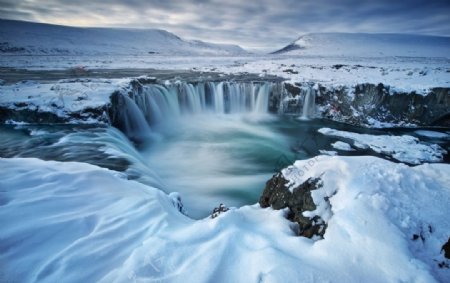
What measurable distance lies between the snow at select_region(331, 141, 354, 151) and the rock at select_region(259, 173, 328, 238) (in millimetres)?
9767

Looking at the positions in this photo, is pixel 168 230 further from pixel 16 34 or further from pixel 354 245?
pixel 16 34

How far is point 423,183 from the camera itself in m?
3.26

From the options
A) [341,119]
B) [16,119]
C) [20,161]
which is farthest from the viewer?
[341,119]

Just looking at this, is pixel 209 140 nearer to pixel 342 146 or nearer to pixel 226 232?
pixel 342 146

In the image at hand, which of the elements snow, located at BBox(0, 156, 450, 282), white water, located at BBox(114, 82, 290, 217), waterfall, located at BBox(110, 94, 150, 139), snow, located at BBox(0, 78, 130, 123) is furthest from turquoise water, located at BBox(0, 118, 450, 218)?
snow, located at BBox(0, 156, 450, 282)

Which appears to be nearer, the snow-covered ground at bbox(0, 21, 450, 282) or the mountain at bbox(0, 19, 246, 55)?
the snow-covered ground at bbox(0, 21, 450, 282)

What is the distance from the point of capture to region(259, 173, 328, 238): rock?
10.3 feet

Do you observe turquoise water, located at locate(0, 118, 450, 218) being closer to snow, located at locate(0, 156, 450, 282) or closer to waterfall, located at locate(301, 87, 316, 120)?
waterfall, located at locate(301, 87, 316, 120)

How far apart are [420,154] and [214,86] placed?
558 inches

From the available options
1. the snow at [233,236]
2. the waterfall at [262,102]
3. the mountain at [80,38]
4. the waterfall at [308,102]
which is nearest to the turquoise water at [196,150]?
the waterfall at [308,102]

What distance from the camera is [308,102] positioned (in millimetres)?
20078

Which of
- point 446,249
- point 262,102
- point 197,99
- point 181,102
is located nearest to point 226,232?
point 446,249

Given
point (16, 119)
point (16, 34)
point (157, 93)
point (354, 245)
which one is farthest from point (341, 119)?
point (16, 34)

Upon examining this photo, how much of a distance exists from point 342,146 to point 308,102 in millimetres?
7614
